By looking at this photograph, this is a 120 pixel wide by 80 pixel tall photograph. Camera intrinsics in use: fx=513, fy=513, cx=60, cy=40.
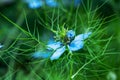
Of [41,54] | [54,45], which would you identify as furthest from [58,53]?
[41,54]

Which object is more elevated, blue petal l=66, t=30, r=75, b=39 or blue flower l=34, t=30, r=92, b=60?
blue petal l=66, t=30, r=75, b=39

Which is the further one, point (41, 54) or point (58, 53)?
point (41, 54)

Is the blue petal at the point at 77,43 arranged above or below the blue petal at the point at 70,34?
below

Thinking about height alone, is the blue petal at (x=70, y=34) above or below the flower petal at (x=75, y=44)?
above

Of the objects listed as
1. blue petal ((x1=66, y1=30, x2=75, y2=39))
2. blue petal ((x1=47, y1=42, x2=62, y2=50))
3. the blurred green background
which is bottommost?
the blurred green background

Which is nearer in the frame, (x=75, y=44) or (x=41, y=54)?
(x=75, y=44)

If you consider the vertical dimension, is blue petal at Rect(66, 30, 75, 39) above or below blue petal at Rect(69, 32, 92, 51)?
above

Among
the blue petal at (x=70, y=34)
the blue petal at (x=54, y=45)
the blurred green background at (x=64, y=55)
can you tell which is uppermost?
the blue petal at (x=70, y=34)

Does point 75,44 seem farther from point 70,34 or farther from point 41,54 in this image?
point 41,54

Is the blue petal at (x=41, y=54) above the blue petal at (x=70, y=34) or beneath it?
beneath

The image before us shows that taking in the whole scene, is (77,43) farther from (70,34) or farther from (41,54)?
(41,54)

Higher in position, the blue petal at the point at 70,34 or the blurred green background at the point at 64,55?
the blue petal at the point at 70,34

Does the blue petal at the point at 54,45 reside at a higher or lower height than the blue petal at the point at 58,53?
higher

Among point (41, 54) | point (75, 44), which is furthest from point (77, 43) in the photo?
point (41, 54)
